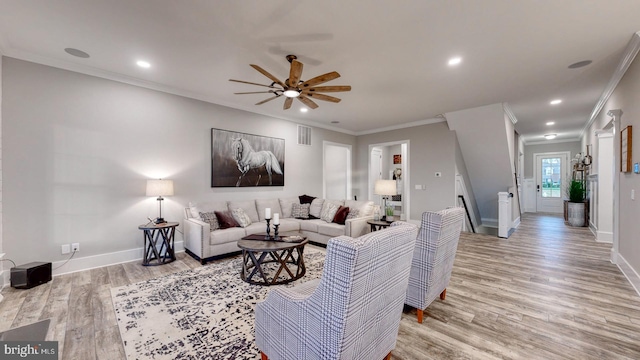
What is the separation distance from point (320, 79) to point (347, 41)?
49 centimetres

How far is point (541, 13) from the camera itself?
7.54 ft

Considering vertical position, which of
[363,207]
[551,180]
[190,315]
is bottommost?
[190,315]

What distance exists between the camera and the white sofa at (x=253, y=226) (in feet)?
12.5

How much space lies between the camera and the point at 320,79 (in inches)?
111

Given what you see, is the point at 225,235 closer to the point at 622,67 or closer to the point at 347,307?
the point at 347,307

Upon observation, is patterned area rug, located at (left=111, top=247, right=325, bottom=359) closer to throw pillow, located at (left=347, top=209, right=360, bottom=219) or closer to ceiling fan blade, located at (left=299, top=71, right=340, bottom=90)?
throw pillow, located at (left=347, top=209, right=360, bottom=219)

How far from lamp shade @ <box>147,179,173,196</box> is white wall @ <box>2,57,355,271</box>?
0.37 m

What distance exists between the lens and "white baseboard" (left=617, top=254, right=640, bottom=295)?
2853 mm

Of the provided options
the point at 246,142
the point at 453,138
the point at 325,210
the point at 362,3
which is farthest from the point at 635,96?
the point at 246,142

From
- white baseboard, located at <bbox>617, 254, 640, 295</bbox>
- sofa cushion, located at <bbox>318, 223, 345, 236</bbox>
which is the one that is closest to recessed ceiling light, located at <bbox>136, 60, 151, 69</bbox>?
sofa cushion, located at <bbox>318, 223, 345, 236</bbox>

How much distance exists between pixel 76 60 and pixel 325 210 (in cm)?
431

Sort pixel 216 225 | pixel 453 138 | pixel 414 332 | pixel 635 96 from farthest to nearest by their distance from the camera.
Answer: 1. pixel 453 138
2. pixel 216 225
3. pixel 635 96
4. pixel 414 332

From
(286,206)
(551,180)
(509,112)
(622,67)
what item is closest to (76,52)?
(286,206)

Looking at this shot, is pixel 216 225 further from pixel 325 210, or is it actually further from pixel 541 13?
pixel 541 13
